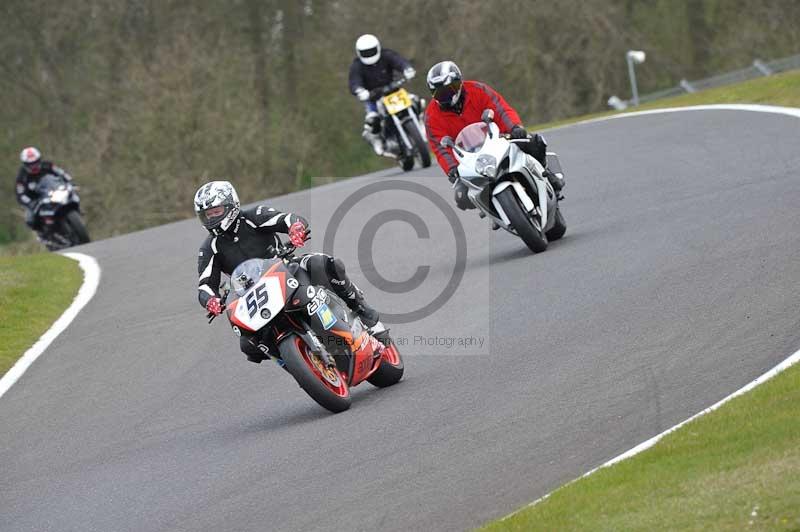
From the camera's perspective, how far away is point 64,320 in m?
15.3

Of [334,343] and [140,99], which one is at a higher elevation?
[334,343]

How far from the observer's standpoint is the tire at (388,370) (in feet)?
33.1

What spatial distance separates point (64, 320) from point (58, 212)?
31.0 feet

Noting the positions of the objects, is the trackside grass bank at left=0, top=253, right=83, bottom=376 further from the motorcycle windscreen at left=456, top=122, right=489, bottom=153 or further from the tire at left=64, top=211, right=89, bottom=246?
the motorcycle windscreen at left=456, top=122, right=489, bottom=153

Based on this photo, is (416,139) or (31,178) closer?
(416,139)

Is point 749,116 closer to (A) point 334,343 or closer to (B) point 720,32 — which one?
(A) point 334,343

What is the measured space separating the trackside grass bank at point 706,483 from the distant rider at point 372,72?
1573cm

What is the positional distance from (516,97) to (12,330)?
98.4ft

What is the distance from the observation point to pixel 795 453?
605cm

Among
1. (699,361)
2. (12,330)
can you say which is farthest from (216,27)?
(699,361)

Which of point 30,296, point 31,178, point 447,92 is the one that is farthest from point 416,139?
point 447,92

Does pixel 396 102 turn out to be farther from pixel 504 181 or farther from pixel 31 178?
pixel 504 181

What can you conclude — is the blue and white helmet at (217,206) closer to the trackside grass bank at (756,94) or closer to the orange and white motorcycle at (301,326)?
the orange and white motorcycle at (301,326)

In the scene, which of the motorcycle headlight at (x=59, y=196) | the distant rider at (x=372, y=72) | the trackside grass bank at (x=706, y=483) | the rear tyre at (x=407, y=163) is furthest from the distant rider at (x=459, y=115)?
the motorcycle headlight at (x=59, y=196)
